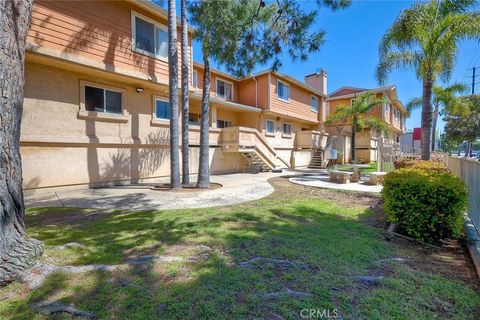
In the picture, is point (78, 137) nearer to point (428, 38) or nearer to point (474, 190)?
point (474, 190)

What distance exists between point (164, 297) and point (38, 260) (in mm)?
2019

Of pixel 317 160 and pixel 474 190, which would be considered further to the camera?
pixel 317 160

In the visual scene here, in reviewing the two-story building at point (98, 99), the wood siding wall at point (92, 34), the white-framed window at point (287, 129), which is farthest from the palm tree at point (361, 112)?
the wood siding wall at point (92, 34)

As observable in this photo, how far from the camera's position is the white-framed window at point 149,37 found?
10578mm

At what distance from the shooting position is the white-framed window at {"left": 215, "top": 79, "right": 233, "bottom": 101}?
1920 cm

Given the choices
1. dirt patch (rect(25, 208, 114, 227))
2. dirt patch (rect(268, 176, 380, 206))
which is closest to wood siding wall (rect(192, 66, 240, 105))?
dirt patch (rect(268, 176, 380, 206))

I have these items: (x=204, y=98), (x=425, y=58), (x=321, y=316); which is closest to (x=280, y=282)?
(x=321, y=316)

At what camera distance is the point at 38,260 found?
10.6ft

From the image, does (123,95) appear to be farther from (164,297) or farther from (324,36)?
(164,297)

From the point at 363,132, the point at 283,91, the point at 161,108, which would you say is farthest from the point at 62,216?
the point at 363,132

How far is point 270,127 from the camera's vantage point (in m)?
19.8

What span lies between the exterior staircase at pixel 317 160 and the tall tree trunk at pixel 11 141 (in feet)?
67.8

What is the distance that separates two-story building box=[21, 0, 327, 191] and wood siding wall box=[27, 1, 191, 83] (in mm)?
32

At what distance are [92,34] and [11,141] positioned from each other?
8.50m
